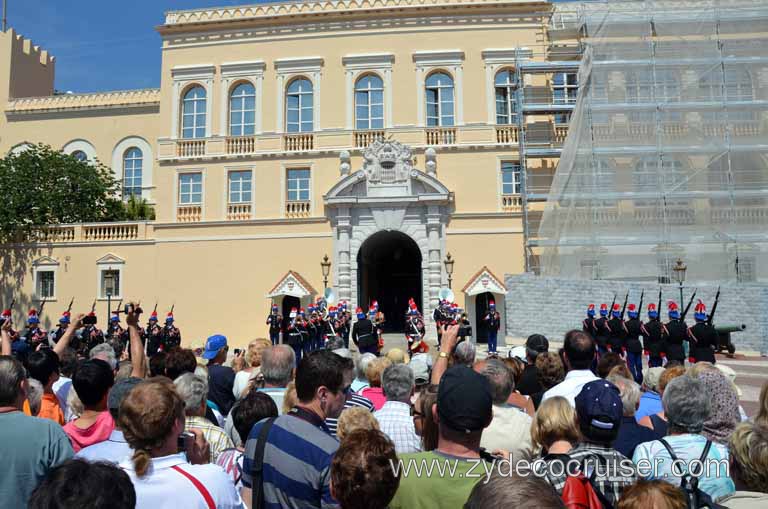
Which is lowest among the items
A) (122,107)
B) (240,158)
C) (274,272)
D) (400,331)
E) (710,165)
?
(400,331)

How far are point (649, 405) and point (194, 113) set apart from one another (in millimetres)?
27184

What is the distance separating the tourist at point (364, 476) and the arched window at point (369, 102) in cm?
2543

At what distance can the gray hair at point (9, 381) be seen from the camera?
3.37 m

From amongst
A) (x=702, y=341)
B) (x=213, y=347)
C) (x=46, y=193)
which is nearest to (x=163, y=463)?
(x=213, y=347)

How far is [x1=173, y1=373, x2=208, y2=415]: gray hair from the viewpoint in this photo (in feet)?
13.5

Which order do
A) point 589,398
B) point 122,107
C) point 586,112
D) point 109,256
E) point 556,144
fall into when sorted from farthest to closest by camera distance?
point 122,107, point 109,256, point 556,144, point 586,112, point 589,398

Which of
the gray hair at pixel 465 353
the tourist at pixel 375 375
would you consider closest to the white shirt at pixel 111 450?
the tourist at pixel 375 375

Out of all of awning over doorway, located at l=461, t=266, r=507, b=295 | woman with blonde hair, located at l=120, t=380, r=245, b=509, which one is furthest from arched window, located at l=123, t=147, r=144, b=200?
woman with blonde hair, located at l=120, t=380, r=245, b=509

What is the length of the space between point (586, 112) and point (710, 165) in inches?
186

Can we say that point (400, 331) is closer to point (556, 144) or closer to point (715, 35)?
point (556, 144)

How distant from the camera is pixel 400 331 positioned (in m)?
29.0

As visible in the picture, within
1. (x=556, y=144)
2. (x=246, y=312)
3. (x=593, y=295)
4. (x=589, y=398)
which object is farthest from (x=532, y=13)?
(x=589, y=398)

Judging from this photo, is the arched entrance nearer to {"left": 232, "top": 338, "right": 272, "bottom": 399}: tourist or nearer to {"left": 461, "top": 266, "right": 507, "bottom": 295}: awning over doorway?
{"left": 461, "top": 266, "right": 507, "bottom": 295}: awning over doorway

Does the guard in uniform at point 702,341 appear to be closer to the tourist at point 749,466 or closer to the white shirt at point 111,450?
the tourist at point 749,466
